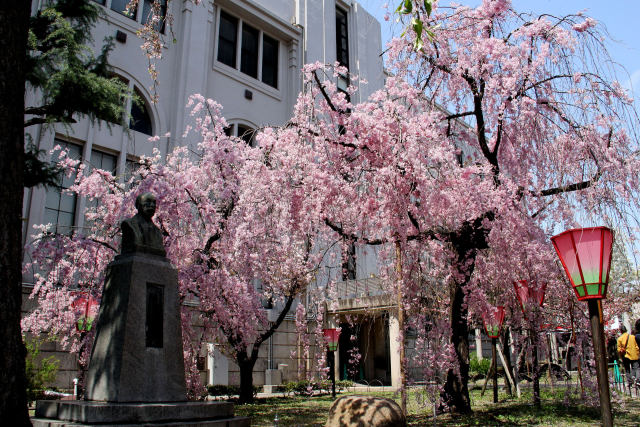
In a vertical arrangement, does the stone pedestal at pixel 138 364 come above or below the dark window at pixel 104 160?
below

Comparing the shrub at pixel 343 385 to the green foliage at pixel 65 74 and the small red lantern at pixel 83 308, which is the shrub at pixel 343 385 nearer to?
the small red lantern at pixel 83 308

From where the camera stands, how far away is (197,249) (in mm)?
11383

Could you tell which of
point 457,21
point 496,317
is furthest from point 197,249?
point 496,317

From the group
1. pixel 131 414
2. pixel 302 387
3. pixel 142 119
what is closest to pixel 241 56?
pixel 142 119

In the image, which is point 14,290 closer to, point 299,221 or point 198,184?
point 299,221

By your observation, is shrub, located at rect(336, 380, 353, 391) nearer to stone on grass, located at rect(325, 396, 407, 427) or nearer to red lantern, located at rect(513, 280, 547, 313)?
red lantern, located at rect(513, 280, 547, 313)

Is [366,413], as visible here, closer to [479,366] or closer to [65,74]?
[65,74]

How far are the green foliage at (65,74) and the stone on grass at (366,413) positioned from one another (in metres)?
7.85

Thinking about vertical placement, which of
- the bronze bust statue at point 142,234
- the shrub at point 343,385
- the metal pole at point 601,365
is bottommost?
the shrub at point 343,385

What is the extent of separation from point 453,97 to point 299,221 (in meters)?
4.11

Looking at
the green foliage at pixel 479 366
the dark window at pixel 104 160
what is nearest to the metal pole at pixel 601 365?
the dark window at pixel 104 160

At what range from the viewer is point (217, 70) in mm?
21469

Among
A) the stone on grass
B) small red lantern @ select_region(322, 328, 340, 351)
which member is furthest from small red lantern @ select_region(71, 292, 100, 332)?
small red lantern @ select_region(322, 328, 340, 351)

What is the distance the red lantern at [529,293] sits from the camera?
435 inches
